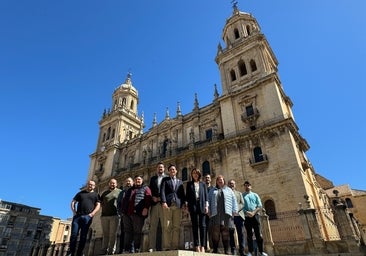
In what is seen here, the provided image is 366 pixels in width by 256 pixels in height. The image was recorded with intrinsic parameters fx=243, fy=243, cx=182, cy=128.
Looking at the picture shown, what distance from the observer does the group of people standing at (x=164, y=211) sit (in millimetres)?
5453

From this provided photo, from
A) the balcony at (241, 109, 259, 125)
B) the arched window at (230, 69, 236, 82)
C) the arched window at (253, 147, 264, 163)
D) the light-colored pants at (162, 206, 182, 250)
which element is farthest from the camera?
the arched window at (230, 69, 236, 82)

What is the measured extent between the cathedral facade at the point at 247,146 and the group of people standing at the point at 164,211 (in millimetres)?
6436

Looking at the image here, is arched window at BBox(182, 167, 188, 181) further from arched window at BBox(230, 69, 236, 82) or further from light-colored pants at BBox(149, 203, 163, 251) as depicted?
light-colored pants at BBox(149, 203, 163, 251)

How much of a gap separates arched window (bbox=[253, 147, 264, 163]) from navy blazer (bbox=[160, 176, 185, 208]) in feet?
48.0

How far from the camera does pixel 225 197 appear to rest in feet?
19.7

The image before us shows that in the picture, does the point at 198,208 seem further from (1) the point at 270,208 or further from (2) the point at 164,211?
(1) the point at 270,208

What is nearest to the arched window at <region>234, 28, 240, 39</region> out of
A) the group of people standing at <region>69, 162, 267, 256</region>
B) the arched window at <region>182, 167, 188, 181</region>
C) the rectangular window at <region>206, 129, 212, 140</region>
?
the rectangular window at <region>206, 129, 212, 140</region>

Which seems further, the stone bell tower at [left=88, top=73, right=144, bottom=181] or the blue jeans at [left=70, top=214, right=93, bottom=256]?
the stone bell tower at [left=88, top=73, right=144, bottom=181]

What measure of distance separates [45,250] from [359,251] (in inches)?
929

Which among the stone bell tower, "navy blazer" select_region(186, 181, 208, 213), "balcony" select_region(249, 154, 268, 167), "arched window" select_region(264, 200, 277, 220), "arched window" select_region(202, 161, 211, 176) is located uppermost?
the stone bell tower

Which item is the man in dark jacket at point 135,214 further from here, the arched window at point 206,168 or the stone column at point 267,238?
the arched window at point 206,168

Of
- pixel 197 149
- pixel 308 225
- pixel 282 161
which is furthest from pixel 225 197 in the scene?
pixel 197 149

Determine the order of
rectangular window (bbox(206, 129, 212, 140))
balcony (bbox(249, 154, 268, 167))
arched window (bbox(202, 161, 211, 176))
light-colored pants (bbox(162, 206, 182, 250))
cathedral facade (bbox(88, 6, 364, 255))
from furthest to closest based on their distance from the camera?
rectangular window (bbox(206, 129, 212, 140)) → arched window (bbox(202, 161, 211, 176)) → balcony (bbox(249, 154, 268, 167)) → cathedral facade (bbox(88, 6, 364, 255)) → light-colored pants (bbox(162, 206, 182, 250))

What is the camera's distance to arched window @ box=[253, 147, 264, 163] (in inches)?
750
